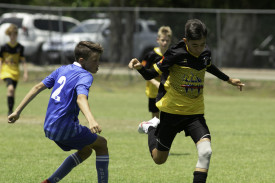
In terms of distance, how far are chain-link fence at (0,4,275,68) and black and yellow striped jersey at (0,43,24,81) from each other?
8547 mm

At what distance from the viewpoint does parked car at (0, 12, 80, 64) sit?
906 inches

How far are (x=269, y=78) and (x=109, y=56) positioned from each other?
606 centimetres

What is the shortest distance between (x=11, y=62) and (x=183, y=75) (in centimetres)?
814

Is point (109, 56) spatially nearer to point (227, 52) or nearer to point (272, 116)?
point (227, 52)

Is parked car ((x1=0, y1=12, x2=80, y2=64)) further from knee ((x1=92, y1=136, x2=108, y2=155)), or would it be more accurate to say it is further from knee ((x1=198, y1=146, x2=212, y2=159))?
knee ((x1=198, y1=146, x2=212, y2=159))

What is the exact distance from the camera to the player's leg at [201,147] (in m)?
5.73

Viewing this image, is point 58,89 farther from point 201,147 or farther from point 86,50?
point 201,147

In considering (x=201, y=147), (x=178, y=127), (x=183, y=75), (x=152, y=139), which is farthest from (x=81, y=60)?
(x=152, y=139)

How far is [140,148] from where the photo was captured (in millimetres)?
9609

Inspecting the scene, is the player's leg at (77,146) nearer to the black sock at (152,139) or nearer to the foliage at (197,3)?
the black sock at (152,139)

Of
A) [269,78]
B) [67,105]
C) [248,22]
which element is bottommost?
[269,78]

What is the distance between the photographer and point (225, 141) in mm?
10508

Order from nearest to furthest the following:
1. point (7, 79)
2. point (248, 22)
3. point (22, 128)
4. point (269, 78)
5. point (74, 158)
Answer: point (74, 158), point (22, 128), point (7, 79), point (269, 78), point (248, 22)

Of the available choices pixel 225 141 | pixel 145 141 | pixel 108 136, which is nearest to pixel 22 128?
pixel 108 136
